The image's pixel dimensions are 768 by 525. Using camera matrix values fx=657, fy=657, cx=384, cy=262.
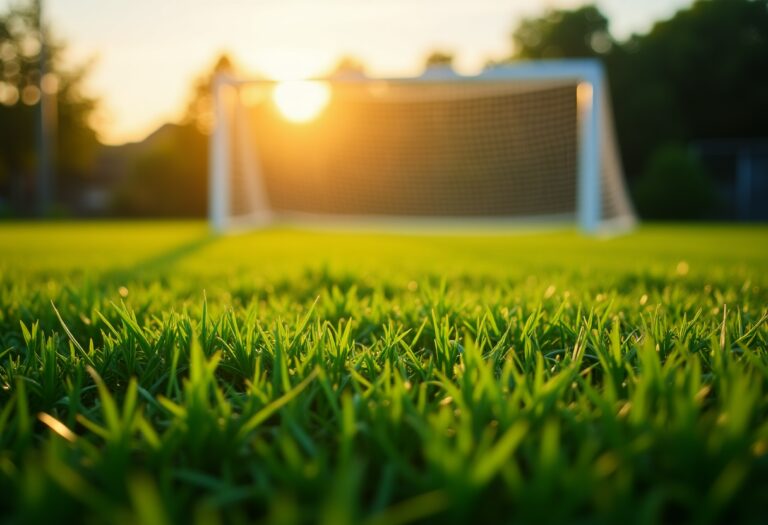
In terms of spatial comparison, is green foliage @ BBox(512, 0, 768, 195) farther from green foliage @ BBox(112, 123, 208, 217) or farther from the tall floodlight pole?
the tall floodlight pole

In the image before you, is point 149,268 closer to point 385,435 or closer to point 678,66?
point 385,435

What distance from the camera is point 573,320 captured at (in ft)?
5.20

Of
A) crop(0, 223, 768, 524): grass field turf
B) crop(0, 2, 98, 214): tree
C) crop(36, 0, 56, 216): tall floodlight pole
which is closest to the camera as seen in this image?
crop(0, 223, 768, 524): grass field turf

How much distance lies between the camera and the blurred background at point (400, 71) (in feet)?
58.2

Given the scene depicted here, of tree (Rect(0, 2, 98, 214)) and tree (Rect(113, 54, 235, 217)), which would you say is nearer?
tree (Rect(113, 54, 235, 217))

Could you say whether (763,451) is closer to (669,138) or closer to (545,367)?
(545,367)

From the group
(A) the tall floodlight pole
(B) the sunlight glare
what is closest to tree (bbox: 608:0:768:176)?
(B) the sunlight glare

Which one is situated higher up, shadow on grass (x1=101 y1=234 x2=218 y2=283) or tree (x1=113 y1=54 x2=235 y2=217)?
tree (x1=113 y1=54 x2=235 y2=217)

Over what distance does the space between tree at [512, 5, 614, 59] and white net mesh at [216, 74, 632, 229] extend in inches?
567

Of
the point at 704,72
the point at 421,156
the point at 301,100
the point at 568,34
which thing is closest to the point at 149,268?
the point at 301,100

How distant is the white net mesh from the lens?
12.9m

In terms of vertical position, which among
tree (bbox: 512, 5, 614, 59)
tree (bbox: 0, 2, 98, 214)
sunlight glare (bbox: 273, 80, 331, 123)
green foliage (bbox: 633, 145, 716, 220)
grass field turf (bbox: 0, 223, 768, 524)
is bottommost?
grass field turf (bbox: 0, 223, 768, 524)

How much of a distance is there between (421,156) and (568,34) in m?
16.0

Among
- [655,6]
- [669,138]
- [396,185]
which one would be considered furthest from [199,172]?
[655,6]
